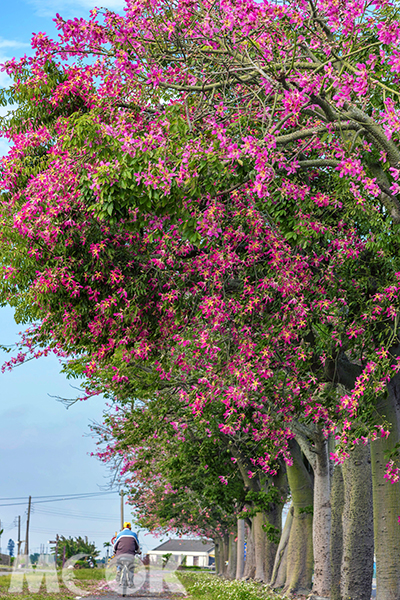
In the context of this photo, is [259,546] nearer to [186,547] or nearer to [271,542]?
[271,542]

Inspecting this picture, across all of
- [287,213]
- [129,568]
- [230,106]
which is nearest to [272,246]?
[287,213]

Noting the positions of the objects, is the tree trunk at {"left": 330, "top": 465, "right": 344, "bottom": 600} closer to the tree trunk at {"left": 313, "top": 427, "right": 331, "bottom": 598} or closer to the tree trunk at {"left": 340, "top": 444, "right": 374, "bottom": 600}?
the tree trunk at {"left": 313, "top": 427, "right": 331, "bottom": 598}

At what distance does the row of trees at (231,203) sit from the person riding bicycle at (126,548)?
5.28 meters

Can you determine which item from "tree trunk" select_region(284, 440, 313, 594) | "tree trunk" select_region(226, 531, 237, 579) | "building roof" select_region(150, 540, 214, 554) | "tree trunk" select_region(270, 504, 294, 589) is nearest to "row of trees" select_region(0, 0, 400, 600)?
"tree trunk" select_region(284, 440, 313, 594)

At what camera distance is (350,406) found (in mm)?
9078

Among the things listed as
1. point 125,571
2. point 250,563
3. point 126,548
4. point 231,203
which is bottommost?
point 250,563

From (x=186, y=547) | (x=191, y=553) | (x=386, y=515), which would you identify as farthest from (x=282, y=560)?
(x=186, y=547)

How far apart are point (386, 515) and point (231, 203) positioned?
5639mm

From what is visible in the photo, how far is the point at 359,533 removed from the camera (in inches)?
516

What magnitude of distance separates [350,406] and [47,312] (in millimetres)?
5216

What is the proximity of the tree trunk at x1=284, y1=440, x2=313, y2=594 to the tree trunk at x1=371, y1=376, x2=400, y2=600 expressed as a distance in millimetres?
8630

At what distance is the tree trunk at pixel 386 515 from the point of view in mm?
10102

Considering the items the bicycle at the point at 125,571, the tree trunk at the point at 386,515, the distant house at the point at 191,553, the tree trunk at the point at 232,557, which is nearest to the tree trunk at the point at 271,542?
the bicycle at the point at 125,571

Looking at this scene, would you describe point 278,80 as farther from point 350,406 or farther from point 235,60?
point 350,406
